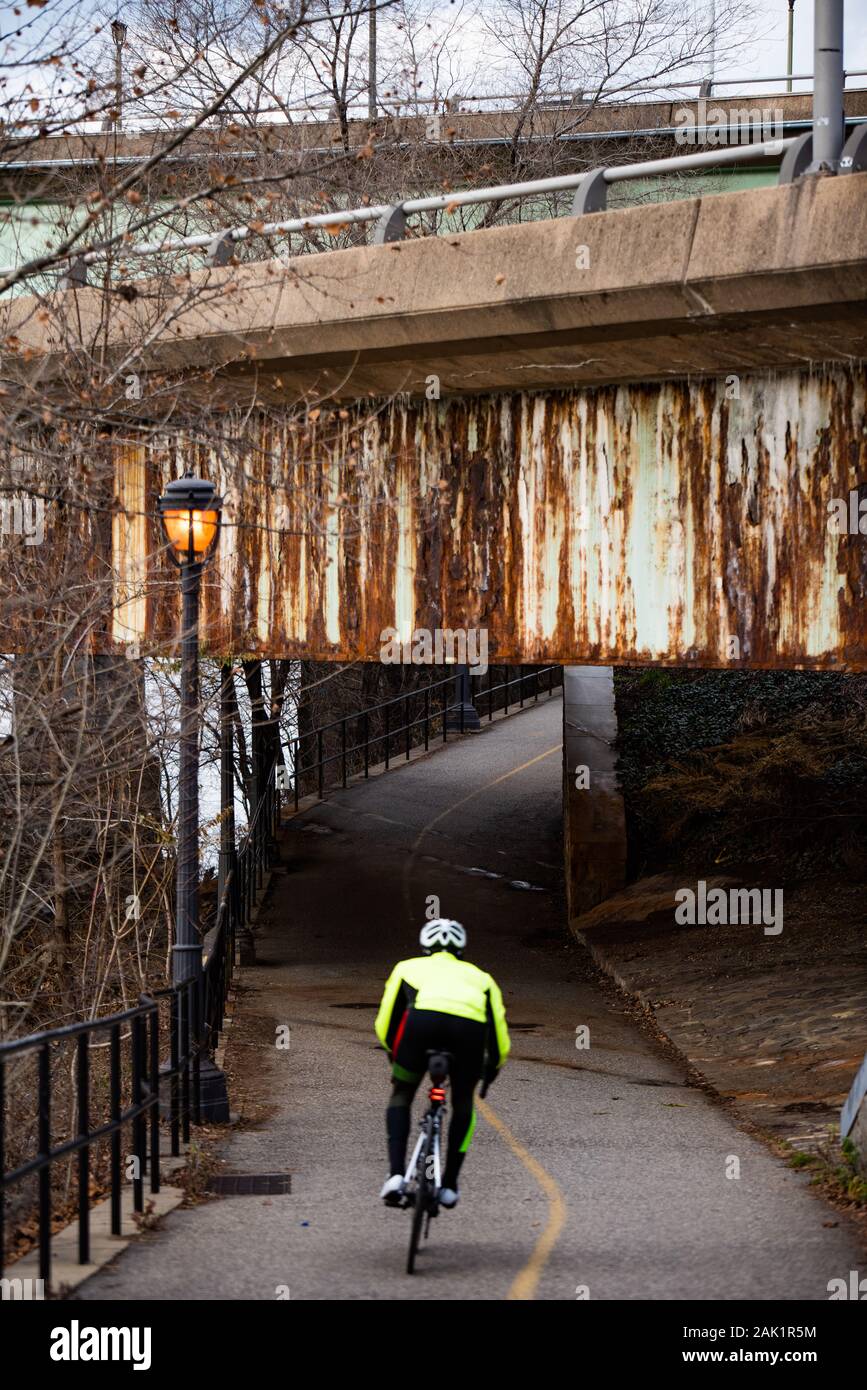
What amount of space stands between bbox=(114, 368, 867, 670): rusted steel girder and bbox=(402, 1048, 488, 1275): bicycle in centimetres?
313

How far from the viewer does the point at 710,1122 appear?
10.8 metres

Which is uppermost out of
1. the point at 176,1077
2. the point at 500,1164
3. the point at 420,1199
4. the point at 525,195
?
the point at 525,195

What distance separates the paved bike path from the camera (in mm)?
6328

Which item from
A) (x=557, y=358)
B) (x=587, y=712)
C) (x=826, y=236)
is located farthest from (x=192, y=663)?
(x=587, y=712)

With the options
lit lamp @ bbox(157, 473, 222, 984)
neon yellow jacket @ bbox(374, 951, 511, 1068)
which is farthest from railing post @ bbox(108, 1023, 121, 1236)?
lit lamp @ bbox(157, 473, 222, 984)

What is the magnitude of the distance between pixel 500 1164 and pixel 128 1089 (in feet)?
12.9

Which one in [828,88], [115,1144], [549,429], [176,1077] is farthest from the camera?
[549,429]

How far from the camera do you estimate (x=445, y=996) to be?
6910 mm

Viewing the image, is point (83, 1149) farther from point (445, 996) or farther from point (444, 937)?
point (444, 937)

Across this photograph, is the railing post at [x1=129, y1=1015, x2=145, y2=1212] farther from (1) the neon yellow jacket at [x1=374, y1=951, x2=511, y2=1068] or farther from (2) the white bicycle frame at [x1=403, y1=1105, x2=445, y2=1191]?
(2) the white bicycle frame at [x1=403, y1=1105, x2=445, y2=1191]

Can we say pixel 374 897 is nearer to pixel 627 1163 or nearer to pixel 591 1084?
pixel 591 1084

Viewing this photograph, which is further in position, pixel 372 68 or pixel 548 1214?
pixel 372 68

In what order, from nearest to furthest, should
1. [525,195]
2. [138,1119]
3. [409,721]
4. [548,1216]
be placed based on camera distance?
[138,1119], [548,1216], [525,195], [409,721]

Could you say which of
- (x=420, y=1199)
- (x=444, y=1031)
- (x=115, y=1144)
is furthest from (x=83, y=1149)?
(x=444, y=1031)
